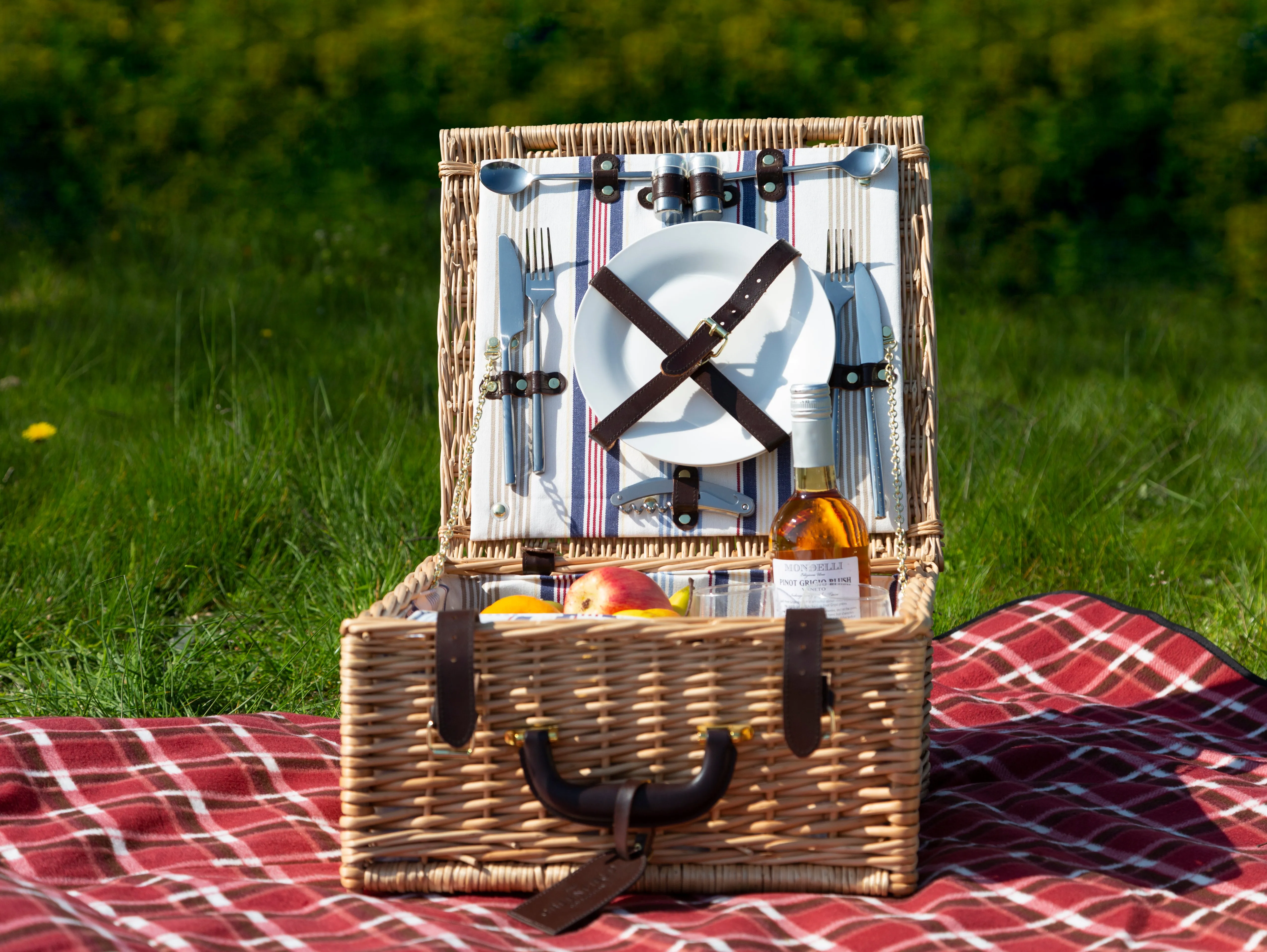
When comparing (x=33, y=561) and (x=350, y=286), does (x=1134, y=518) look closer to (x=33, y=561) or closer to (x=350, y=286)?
(x=33, y=561)

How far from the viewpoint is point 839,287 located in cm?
159

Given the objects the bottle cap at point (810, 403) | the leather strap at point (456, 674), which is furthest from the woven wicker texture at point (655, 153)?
the leather strap at point (456, 674)

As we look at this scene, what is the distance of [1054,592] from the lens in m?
2.04

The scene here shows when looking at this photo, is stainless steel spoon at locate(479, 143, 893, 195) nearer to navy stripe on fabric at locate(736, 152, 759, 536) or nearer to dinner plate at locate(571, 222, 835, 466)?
navy stripe on fabric at locate(736, 152, 759, 536)

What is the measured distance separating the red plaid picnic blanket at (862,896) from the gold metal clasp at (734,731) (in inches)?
6.1

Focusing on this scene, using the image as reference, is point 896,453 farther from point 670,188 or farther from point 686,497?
point 670,188

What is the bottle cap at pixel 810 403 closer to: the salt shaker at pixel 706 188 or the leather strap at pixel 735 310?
the leather strap at pixel 735 310

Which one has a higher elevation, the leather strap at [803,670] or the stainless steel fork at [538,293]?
the stainless steel fork at [538,293]

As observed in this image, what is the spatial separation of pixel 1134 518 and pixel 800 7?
2.93 metres

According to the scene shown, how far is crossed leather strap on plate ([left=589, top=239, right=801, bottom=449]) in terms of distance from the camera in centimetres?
153

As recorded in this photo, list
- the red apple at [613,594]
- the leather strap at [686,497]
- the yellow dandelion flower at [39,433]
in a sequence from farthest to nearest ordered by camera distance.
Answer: the yellow dandelion flower at [39,433] < the leather strap at [686,497] < the red apple at [613,594]

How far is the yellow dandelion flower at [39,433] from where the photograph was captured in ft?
8.68

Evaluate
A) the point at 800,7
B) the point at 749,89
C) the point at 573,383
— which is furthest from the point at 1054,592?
the point at 800,7

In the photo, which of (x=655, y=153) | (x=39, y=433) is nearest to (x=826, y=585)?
(x=655, y=153)
